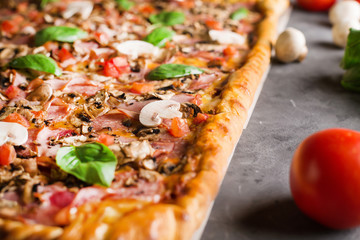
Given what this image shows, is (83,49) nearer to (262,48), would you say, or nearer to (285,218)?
(262,48)

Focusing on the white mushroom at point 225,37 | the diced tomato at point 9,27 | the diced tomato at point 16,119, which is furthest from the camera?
the diced tomato at point 9,27

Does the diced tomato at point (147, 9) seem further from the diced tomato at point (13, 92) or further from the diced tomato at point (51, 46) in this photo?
the diced tomato at point (13, 92)

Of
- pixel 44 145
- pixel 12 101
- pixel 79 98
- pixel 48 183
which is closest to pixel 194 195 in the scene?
pixel 48 183

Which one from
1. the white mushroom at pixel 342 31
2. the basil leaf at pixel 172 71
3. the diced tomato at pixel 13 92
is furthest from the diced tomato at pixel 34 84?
the white mushroom at pixel 342 31

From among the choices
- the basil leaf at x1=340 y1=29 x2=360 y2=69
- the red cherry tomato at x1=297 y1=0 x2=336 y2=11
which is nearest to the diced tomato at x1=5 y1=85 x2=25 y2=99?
the basil leaf at x1=340 y1=29 x2=360 y2=69

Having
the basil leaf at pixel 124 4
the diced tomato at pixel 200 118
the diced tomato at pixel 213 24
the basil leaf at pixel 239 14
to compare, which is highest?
the basil leaf at pixel 124 4

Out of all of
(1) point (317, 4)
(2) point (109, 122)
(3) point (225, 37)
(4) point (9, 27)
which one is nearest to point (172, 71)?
(2) point (109, 122)
